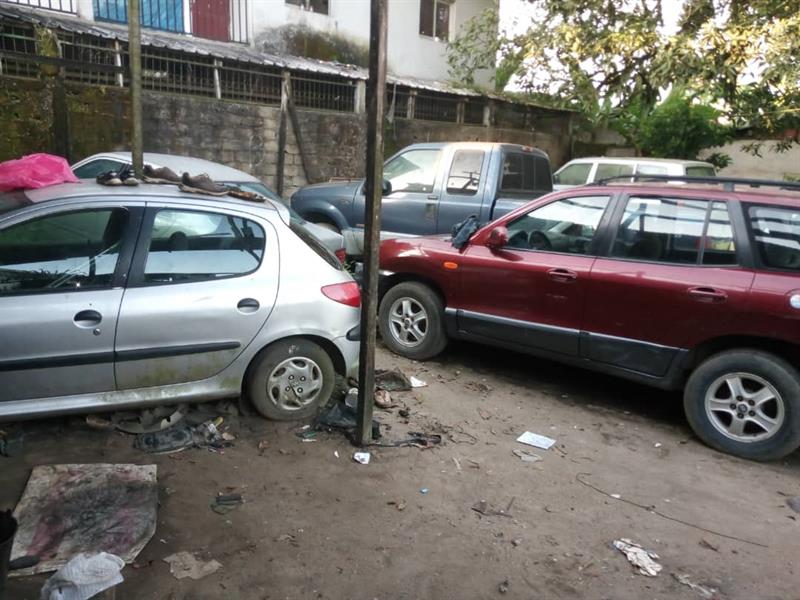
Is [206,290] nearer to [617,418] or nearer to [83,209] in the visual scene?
[83,209]

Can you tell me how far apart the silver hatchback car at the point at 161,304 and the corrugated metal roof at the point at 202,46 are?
8016mm

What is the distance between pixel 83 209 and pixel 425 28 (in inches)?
617

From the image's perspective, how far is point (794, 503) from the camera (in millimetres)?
3812

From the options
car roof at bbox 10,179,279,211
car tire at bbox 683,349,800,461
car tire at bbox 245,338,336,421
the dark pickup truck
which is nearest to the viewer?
car roof at bbox 10,179,279,211

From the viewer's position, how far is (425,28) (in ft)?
Result: 57.3

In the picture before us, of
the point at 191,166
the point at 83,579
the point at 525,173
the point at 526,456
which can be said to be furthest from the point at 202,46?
the point at 83,579

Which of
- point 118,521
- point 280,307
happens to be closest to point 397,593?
point 118,521

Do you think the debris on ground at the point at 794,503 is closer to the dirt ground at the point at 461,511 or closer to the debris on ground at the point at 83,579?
the dirt ground at the point at 461,511

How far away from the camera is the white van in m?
10.5

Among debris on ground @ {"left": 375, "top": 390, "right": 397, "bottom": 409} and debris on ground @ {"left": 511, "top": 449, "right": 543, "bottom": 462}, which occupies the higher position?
debris on ground @ {"left": 375, "top": 390, "right": 397, "bottom": 409}

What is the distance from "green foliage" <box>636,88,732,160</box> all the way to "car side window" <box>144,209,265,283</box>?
12280mm

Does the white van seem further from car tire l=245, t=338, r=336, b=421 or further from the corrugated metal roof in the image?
car tire l=245, t=338, r=336, b=421

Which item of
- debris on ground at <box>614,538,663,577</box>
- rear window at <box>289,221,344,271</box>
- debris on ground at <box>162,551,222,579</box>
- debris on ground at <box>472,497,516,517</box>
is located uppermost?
rear window at <box>289,221,344,271</box>

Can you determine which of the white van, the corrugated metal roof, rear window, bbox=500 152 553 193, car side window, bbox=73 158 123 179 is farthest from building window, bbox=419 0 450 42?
car side window, bbox=73 158 123 179
